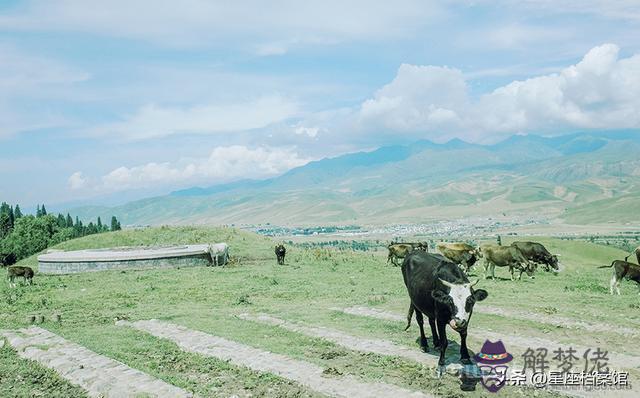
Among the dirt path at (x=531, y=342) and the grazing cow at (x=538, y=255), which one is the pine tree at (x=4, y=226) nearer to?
the grazing cow at (x=538, y=255)

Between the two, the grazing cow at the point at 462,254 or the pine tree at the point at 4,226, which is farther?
the pine tree at the point at 4,226

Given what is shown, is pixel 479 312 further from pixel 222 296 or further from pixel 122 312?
pixel 122 312

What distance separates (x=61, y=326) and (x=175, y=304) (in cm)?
626

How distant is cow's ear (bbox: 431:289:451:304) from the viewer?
12297 mm

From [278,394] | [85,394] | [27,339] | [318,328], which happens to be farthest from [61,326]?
[278,394]

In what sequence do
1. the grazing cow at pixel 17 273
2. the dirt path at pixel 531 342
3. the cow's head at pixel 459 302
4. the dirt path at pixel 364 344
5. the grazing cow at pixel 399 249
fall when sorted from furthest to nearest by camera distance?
the grazing cow at pixel 399 249, the grazing cow at pixel 17 273, the dirt path at pixel 364 344, the dirt path at pixel 531 342, the cow's head at pixel 459 302

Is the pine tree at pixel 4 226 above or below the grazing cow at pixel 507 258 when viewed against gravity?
above

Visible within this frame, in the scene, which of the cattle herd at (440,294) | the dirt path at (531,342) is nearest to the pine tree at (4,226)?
the dirt path at (531,342)

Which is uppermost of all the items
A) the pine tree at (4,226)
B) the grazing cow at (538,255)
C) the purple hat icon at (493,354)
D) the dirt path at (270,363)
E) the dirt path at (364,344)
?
the pine tree at (4,226)

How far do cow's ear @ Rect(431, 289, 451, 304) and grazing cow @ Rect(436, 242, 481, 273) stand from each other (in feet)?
73.4

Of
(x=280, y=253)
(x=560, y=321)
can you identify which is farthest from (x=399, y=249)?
(x=560, y=321)

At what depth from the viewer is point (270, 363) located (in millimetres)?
14492

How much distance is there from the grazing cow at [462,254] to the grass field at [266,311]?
2763 millimetres

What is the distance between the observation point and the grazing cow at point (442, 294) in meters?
12.1
